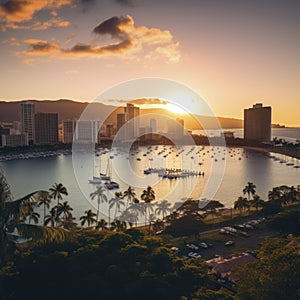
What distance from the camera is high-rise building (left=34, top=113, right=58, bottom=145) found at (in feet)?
191

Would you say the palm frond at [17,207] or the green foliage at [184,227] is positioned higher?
the palm frond at [17,207]

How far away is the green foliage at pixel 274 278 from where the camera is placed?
315 centimetres

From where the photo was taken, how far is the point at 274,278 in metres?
3.22

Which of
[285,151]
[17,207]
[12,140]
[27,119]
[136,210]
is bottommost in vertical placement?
[136,210]

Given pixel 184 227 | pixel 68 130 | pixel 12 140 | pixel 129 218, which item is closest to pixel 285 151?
pixel 129 218

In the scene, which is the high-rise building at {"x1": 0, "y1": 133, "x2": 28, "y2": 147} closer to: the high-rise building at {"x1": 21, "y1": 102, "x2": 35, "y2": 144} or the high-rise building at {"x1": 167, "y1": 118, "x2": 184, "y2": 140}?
the high-rise building at {"x1": 21, "y1": 102, "x2": 35, "y2": 144}

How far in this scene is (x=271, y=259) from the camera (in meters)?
3.43

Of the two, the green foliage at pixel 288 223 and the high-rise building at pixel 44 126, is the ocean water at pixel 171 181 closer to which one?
the green foliage at pixel 288 223

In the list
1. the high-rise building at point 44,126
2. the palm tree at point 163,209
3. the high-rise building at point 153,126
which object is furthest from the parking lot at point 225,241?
the high-rise building at point 44,126

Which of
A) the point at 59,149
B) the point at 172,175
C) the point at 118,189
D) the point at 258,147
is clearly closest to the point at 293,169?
the point at 172,175

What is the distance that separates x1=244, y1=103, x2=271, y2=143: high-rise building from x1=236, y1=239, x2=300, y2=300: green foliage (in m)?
55.8

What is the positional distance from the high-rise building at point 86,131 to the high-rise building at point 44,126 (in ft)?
14.7

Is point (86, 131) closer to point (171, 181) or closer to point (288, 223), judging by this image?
point (171, 181)

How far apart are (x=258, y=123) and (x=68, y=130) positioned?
34.6 meters
